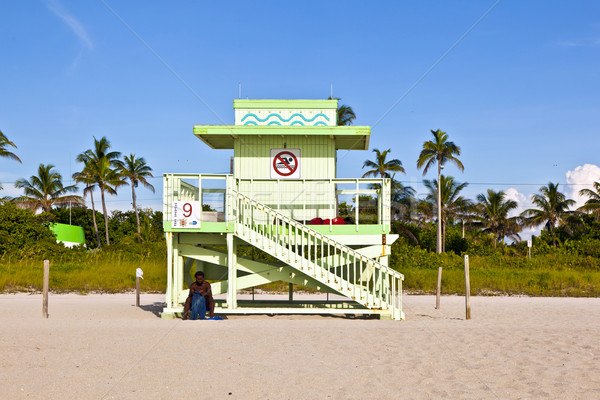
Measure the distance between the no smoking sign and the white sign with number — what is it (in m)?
3.05

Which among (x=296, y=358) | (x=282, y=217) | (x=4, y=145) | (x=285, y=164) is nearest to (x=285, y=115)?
(x=285, y=164)

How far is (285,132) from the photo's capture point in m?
17.7

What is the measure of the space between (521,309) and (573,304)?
3745 mm

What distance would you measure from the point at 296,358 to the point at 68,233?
54829 millimetres

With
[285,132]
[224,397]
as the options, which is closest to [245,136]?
[285,132]

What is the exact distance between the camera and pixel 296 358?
1042 cm

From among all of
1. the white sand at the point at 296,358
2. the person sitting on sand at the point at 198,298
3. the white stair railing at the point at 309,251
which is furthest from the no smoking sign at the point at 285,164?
the white sand at the point at 296,358

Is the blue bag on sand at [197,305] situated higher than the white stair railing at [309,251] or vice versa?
the white stair railing at [309,251]

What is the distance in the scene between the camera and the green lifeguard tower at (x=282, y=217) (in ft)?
52.6

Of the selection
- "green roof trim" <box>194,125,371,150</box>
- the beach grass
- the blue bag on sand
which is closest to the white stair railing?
the blue bag on sand

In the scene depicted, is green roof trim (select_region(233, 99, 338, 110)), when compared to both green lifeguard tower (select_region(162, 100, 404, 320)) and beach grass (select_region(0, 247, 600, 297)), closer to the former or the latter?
green lifeguard tower (select_region(162, 100, 404, 320))

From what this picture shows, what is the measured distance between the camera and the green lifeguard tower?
631 inches

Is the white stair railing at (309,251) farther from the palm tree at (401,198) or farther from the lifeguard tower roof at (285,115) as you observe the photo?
the palm tree at (401,198)

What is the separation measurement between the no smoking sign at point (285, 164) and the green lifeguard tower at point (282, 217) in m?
0.03
